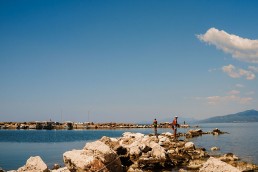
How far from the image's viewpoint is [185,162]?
24.0 meters

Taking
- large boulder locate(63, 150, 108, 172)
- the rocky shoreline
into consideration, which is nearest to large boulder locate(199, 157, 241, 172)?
the rocky shoreline

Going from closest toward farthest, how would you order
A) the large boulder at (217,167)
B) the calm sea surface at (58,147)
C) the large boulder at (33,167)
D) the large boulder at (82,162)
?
the large boulder at (217,167) < the large boulder at (82,162) < the large boulder at (33,167) < the calm sea surface at (58,147)

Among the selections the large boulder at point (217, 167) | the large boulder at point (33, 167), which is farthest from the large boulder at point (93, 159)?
the large boulder at point (217, 167)

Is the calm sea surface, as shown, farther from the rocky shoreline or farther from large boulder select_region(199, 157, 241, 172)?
large boulder select_region(199, 157, 241, 172)

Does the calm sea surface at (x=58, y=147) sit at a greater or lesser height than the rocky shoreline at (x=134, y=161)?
lesser

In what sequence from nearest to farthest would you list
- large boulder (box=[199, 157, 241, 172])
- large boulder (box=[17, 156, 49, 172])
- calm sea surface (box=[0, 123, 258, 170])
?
1. large boulder (box=[199, 157, 241, 172])
2. large boulder (box=[17, 156, 49, 172])
3. calm sea surface (box=[0, 123, 258, 170])

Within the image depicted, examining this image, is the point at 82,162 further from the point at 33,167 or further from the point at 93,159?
the point at 33,167

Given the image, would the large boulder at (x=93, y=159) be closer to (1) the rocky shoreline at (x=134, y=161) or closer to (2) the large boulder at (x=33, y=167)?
(1) the rocky shoreline at (x=134, y=161)

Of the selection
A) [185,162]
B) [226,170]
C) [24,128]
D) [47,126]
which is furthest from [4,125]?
[226,170]

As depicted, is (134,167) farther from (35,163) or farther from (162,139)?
(162,139)

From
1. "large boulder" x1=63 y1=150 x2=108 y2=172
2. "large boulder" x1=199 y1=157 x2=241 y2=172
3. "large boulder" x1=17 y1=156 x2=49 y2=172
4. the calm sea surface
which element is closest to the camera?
"large boulder" x1=199 y1=157 x2=241 y2=172

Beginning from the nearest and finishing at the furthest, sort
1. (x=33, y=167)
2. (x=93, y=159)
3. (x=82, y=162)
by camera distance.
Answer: (x=82, y=162), (x=93, y=159), (x=33, y=167)

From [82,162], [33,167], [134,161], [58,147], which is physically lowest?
[58,147]

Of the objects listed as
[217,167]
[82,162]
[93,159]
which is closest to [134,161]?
[93,159]
